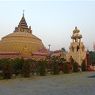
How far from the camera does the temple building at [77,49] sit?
134 ft

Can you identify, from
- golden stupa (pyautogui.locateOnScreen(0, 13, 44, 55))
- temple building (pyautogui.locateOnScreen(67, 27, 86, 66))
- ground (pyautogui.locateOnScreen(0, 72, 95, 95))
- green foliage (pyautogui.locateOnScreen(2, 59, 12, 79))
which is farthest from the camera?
golden stupa (pyautogui.locateOnScreen(0, 13, 44, 55))

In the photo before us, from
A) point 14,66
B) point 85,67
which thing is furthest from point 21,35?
point 14,66

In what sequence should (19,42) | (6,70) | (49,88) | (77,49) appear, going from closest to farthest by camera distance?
(49,88), (6,70), (77,49), (19,42)

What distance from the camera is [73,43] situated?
43.0 meters

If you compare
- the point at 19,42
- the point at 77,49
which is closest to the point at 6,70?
the point at 77,49

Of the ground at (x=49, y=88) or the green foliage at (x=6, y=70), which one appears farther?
the green foliage at (x=6, y=70)

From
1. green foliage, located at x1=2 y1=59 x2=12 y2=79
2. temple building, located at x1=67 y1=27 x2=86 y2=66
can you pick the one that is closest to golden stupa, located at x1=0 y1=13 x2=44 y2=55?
temple building, located at x1=67 y1=27 x2=86 y2=66

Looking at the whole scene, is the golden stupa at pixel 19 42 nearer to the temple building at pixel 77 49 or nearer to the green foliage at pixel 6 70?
the temple building at pixel 77 49

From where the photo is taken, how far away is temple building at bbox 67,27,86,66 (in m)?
40.7

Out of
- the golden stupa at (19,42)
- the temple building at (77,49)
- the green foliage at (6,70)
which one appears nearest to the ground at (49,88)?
the green foliage at (6,70)

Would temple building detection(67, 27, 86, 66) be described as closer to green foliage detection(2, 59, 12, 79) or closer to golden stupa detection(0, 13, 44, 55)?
golden stupa detection(0, 13, 44, 55)

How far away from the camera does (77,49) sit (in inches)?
1663

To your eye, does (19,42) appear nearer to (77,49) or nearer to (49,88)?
(77,49)

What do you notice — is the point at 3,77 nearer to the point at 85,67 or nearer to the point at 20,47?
the point at 85,67
